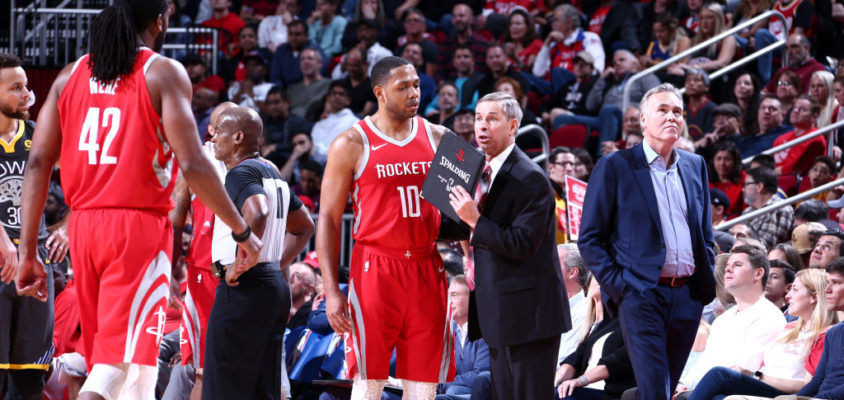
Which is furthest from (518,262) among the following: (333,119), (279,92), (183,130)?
(279,92)

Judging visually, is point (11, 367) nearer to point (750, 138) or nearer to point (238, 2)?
point (750, 138)

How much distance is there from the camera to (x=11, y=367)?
600 cm

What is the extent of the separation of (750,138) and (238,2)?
9026mm

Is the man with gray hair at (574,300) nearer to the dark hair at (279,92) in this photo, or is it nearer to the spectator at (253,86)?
the dark hair at (279,92)

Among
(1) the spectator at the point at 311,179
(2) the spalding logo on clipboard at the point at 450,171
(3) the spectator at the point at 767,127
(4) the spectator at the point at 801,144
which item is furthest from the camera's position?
(1) the spectator at the point at 311,179

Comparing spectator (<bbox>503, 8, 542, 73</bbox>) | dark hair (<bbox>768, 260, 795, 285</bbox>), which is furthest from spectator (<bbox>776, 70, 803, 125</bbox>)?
dark hair (<bbox>768, 260, 795, 285</bbox>)

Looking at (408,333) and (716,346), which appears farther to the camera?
(716,346)

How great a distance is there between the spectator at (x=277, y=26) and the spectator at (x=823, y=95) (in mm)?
7761

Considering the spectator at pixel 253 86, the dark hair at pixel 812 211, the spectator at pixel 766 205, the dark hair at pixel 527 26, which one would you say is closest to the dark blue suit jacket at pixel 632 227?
the dark hair at pixel 812 211

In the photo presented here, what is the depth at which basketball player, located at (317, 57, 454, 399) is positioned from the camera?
5.22 metres

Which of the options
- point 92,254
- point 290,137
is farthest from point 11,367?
point 290,137

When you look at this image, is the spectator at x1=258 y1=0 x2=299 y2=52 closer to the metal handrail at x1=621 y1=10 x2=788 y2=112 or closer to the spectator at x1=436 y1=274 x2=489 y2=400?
the metal handrail at x1=621 y1=10 x2=788 y2=112

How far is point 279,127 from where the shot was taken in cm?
1333

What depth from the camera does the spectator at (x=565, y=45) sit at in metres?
13.5
